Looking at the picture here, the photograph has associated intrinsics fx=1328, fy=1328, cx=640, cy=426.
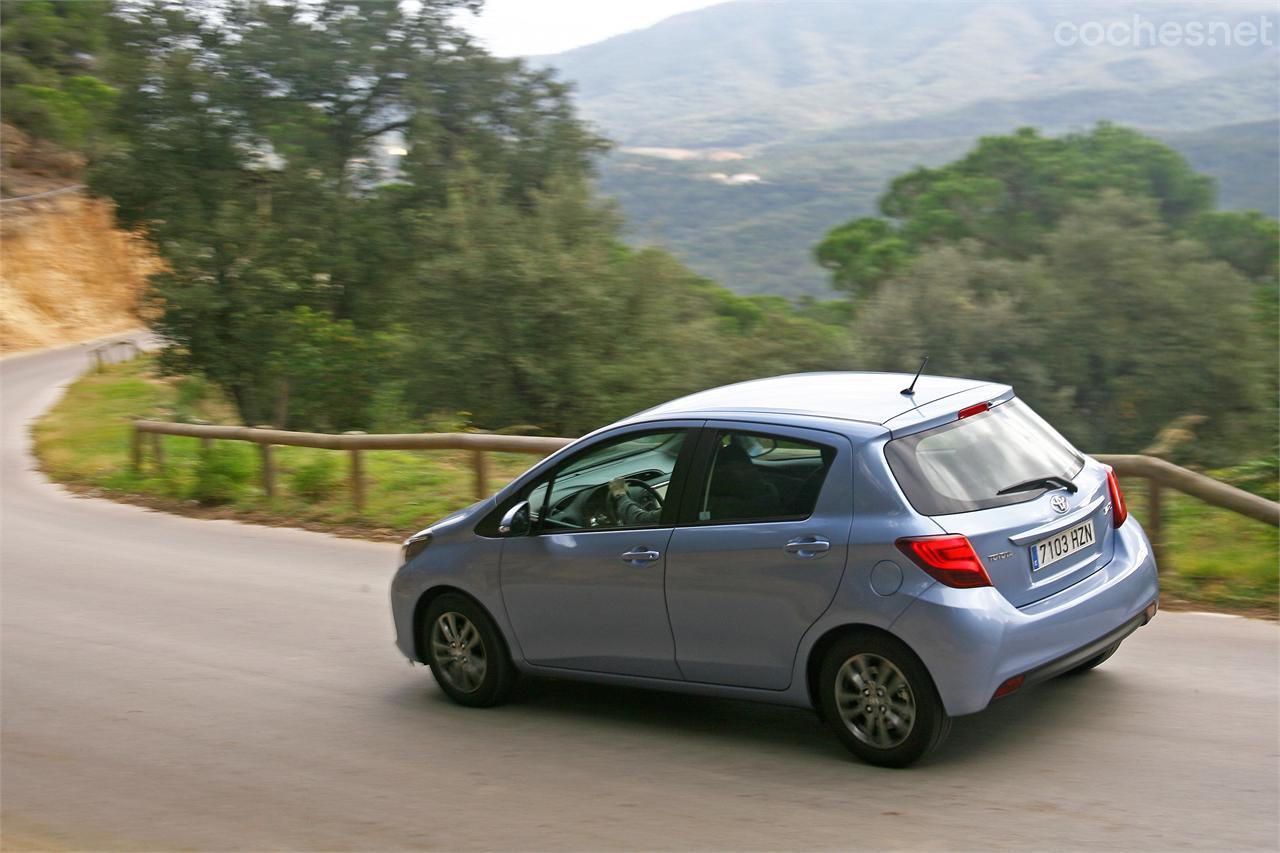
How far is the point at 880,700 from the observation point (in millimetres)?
5133

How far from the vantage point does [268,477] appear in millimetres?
13289

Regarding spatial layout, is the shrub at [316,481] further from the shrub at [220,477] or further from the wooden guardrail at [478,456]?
the shrub at [220,477]

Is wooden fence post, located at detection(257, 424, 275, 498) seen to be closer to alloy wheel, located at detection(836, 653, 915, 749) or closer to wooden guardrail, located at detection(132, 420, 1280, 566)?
wooden guardrail, located at detection(132, 420, 1280, 566)

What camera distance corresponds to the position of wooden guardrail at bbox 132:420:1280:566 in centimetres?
786

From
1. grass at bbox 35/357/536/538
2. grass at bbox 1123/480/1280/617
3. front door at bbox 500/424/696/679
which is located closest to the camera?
front door at bbox 500/424/696/679

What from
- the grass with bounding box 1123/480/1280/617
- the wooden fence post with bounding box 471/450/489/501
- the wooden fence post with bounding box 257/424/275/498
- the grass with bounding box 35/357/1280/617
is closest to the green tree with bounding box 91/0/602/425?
the grass with bounding box 35/357/1280/617

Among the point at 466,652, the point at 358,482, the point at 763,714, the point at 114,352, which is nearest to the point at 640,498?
the point at 763,714

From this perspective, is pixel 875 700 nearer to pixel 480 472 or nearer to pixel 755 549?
pixel 755 549

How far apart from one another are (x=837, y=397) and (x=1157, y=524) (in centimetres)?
334

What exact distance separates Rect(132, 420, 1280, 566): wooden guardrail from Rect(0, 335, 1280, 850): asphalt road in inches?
31.3

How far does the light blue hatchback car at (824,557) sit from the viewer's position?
16.4ft

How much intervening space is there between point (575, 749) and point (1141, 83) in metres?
192

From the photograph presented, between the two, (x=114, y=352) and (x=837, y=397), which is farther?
(x=114, y=352)

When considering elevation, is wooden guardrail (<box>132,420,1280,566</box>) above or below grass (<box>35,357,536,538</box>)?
above
